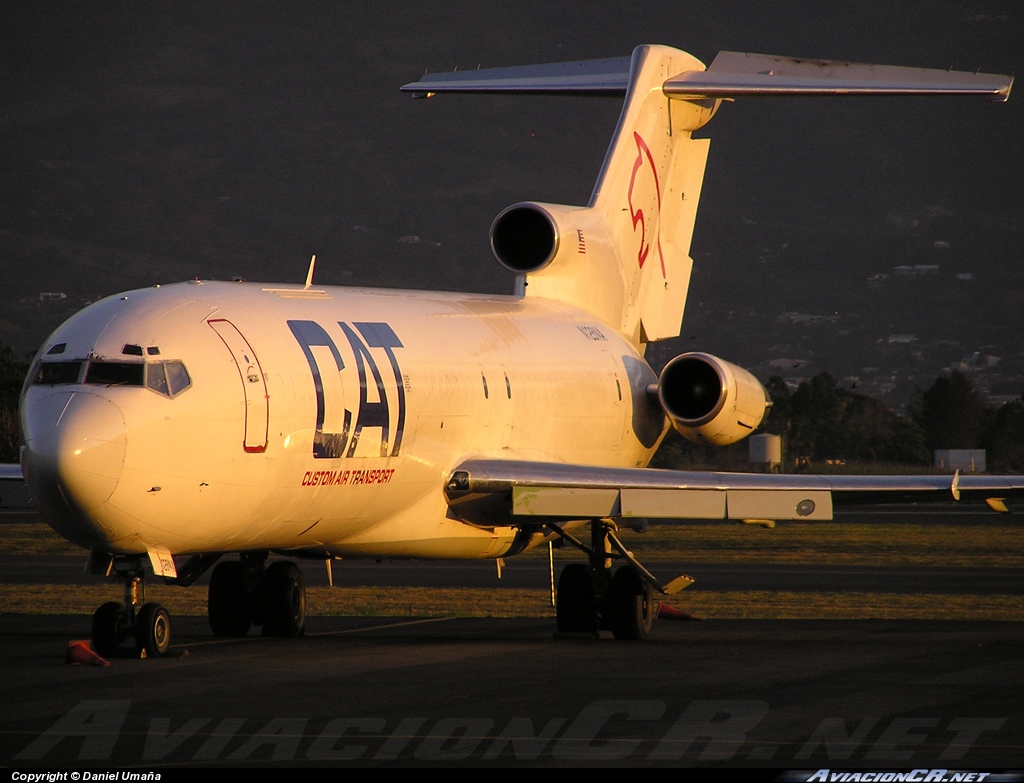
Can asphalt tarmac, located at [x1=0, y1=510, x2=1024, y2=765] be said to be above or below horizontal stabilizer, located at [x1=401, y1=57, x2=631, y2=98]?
below

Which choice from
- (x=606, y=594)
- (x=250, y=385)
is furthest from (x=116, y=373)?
(x=606, y=594)

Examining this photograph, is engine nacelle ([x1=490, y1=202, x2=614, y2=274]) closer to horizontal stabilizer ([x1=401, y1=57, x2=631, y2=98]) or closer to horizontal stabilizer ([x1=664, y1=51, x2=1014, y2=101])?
horizontal stabilizer ([x1=401, y1=57, x2=631, y2=98])

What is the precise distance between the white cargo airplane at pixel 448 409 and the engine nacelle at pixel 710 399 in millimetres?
40

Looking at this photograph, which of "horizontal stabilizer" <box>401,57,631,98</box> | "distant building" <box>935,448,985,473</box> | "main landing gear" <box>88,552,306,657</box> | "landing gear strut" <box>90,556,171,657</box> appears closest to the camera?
"landing gear strut" <box>90,556,171,657</box>

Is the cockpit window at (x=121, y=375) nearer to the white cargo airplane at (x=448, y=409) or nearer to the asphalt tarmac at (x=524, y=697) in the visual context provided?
the white cargo airplane at (x=448, y=409)

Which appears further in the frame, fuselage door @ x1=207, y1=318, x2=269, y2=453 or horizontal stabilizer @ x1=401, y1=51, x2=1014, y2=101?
horizontal stabilizer @ x1=401, y1=51, x2=1014, y2=101

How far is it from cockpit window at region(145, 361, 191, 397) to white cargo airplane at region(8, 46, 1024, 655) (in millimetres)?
30

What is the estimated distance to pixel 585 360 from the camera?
23.7 meters

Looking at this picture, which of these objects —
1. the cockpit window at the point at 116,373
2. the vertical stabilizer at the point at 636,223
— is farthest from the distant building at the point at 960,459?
the cockpit window at the point at 116,373

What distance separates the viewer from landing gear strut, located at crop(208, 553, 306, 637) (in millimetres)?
19812

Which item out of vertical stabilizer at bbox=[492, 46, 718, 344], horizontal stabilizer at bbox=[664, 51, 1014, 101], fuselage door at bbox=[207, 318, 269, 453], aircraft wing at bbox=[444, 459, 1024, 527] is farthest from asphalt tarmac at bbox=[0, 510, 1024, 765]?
horizontal stabilizer at bbox=[664, 51, 1014, 101]

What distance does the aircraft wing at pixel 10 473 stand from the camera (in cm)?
1944

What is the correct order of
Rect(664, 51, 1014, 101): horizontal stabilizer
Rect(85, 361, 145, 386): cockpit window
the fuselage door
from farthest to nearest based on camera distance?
Rect(664, 51, 1014, 101): horizontal stabilizer
the fuselage door
Rect(85, 361, 145, 386): cockpit window

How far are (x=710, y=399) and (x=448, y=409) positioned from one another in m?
4.45
